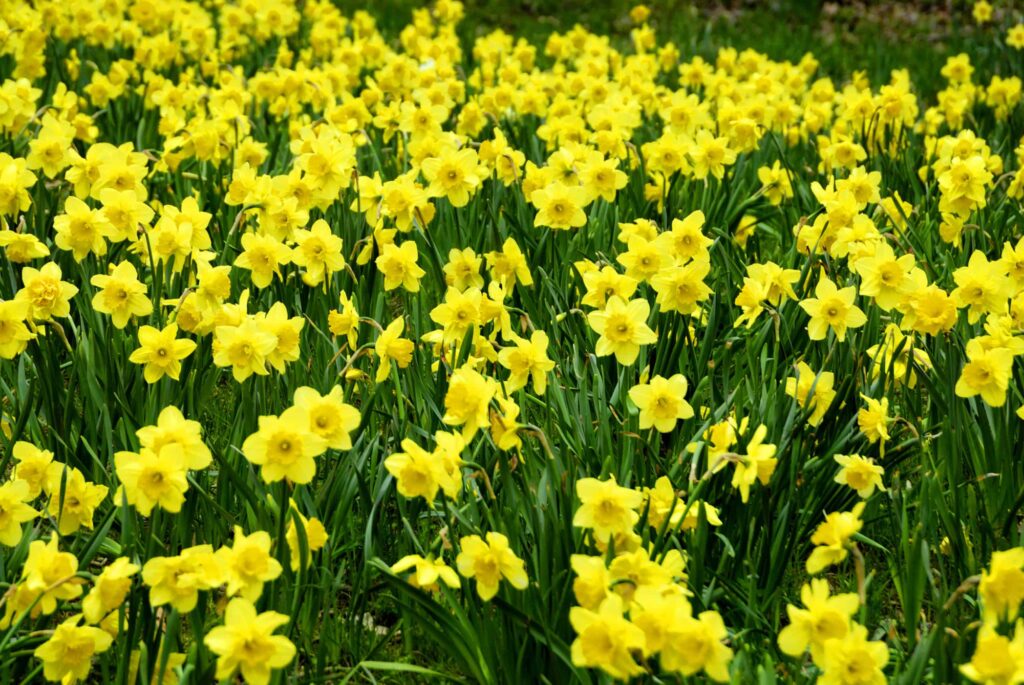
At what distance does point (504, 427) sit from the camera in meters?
2.12

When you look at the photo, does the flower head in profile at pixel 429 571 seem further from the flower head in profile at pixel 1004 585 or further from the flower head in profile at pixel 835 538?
the flower head in profile at pixel 1004 585

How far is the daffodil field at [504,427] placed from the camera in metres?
1.79

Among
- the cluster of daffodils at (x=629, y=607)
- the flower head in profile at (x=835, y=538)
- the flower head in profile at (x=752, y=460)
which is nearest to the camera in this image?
the cluster of daffodils at (x=629, y=607)

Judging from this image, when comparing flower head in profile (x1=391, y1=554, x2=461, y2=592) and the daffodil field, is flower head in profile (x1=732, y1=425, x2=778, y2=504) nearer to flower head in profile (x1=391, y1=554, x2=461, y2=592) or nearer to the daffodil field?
the daffodil field

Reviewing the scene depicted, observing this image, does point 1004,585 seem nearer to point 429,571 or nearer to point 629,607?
point 629,607

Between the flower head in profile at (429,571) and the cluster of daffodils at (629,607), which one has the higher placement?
the cluster of daffodils at (629,607)

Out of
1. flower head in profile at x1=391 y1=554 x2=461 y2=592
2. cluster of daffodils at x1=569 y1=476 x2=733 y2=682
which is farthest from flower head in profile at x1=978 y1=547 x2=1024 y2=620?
flower head in profile at x1=391 y1=554 x2=461 y2=592

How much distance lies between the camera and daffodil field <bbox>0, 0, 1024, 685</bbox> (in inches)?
70.6

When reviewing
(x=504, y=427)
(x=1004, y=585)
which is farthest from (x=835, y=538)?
(x=504, y=427)

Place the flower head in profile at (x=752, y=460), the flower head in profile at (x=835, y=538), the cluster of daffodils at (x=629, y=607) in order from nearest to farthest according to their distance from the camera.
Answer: the cluster of daffodils at (x=629, y=607) → the flower head in profile at (x=835, y=538) → the flower head in profile at (x=752, y=460)

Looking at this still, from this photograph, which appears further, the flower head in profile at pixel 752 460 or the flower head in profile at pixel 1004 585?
the flower head in profile at pixel 752 460

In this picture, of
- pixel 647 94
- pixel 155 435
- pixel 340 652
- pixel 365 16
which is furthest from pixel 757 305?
pixel 365 16

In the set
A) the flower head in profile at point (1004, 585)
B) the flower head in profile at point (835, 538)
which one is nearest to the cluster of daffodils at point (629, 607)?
the flower head in profile at point (835, 538)

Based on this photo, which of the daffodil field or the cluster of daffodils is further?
the daffodil field
